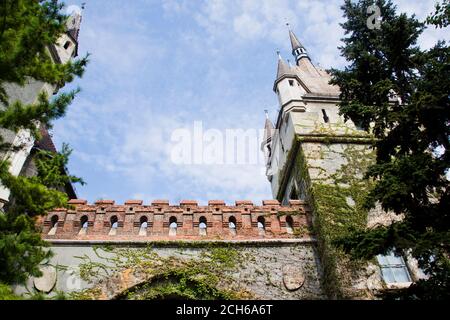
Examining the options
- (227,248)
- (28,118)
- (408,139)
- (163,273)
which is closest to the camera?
(28,118)

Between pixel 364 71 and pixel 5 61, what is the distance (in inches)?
279

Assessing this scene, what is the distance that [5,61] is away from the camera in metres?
5.69

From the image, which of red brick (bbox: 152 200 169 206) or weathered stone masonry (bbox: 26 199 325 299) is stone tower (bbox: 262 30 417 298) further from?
red brick (bbox: 152 200 169 206)

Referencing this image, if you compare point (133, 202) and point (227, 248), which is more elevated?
point (133, 202)

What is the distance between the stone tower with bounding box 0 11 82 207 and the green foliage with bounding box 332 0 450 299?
6033 mm

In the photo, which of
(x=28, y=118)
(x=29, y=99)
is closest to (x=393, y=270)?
(x=28, y=118)

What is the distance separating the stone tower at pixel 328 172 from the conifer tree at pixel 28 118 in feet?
19.8

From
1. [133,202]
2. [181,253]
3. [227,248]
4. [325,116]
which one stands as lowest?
[181,253]

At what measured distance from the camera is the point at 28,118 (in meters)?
5.89

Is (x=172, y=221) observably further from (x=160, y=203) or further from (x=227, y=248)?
(x=227, y=248)

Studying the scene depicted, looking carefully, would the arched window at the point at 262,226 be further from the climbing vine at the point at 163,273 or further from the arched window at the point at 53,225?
the arched window at the point at 53,225

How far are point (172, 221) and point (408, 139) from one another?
6021 millimetres

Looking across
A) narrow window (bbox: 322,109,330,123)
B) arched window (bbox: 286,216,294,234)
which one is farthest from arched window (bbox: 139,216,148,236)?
narrow window (bbox: 322,109,330,123)
